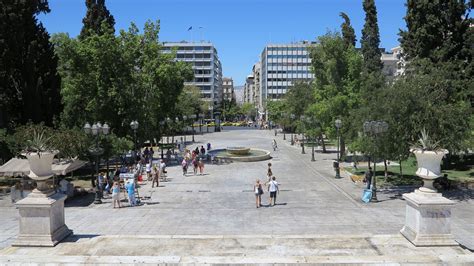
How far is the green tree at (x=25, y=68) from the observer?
101 feet

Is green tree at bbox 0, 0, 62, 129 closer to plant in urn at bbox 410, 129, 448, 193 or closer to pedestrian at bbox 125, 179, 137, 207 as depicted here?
pedestrian at bbox 125, 179, 137, 207

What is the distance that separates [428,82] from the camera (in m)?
24.3

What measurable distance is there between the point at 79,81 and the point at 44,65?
373cm

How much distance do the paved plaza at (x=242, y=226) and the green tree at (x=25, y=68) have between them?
404 inches

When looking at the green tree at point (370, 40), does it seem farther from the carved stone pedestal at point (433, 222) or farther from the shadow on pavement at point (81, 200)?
the carved stone pedestal at point (433, 222)

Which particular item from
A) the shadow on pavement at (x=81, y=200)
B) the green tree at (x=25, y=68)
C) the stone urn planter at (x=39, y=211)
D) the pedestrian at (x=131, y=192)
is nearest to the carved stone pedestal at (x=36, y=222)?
the stone urn planter at (x=39, y=211)

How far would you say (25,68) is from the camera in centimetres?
3231

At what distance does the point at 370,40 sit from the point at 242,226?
4521 centimetres

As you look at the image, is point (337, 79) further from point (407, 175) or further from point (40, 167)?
point (40, 167)

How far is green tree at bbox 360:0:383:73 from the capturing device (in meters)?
55.9

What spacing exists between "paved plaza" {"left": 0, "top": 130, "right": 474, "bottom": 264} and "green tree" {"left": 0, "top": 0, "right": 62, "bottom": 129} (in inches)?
404

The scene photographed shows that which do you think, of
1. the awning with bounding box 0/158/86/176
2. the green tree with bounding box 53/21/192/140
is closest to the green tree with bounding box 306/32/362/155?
Result: the green tree with bounding box 53/21/192/140

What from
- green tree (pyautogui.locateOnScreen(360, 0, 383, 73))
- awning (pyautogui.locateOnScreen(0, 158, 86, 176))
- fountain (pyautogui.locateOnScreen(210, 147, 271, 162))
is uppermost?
green tree (pyautogui.locateOnScreen(360, 0, 383, 73))

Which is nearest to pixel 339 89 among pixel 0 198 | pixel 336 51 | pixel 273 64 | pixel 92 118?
pixel 336 51
